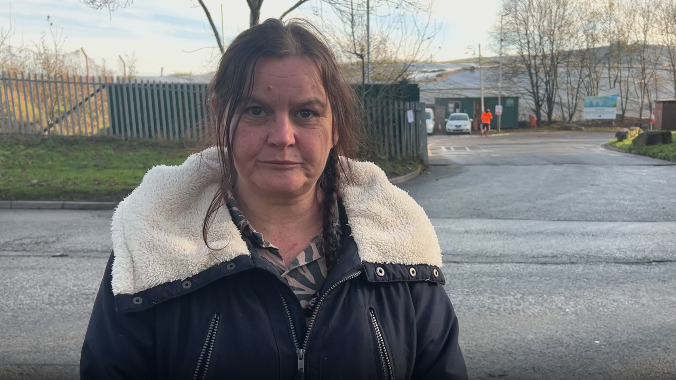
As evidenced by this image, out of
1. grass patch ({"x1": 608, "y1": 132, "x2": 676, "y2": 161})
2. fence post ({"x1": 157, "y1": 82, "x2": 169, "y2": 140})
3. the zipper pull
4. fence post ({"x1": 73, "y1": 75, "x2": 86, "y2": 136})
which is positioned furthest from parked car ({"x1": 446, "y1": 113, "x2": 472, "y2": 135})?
the zipper pull

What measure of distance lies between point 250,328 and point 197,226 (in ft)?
1.01

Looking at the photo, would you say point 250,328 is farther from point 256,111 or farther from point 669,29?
point 669,29

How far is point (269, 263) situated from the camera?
1.58 m

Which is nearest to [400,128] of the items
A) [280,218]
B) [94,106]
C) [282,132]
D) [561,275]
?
[94,106]

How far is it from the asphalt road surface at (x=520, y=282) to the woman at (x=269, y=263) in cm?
253

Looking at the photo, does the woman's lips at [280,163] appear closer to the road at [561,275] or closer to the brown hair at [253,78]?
the brown hair at [253,78]

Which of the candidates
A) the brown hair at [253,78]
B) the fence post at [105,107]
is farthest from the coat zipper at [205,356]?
the fence post at [105,107]

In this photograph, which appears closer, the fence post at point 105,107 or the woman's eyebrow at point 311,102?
the woman's eyebrow at point 311,102

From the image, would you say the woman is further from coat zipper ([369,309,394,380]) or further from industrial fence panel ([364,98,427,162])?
industrial fence panel ([364,98,427,162])

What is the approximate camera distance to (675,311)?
5117 mm

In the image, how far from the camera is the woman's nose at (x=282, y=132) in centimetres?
157

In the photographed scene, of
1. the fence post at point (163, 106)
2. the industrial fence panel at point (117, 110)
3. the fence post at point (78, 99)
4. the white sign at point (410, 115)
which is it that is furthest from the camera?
the fence post at point (163, 106)

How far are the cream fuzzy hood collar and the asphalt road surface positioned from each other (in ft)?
8.10

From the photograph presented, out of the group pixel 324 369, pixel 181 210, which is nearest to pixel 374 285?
pixel 324 369
